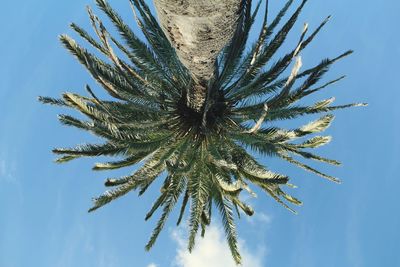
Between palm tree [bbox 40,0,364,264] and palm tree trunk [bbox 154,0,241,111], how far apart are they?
2.50m

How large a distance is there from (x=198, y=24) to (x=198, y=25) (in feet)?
0.09

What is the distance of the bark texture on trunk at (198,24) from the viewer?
357 cm

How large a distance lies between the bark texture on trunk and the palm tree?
2618 mm

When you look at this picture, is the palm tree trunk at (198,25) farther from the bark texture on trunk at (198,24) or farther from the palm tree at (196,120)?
the palm tree at (196,120)

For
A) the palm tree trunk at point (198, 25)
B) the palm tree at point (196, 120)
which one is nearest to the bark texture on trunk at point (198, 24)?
the palm tree trunk at point (198, 25)

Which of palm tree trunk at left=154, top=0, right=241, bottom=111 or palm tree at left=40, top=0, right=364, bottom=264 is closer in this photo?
palm tree trunk at left=154, top=0, right=241, bottom=111

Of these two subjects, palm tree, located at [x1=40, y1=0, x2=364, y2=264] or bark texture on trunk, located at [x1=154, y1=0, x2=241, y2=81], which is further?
palm tree, located at [x1=40, y1=0, x2=364, y2=264]

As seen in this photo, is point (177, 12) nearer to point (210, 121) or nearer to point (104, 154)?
point (104, 154)

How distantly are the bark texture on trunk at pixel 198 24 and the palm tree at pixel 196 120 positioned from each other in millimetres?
2618

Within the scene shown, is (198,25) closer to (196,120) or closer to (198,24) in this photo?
(198,24)

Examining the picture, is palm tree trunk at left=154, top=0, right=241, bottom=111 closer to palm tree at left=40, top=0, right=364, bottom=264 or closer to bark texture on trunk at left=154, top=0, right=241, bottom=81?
bark texture on trunk at left=154, top=0, right=241, bottom=81

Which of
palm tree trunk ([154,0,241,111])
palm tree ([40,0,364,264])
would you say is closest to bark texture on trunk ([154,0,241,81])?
palm tree trunk ([154,0,241,111])

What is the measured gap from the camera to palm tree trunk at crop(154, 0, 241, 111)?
357cm

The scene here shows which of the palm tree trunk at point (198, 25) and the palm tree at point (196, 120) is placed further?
the palm tree at point (196, 120)
